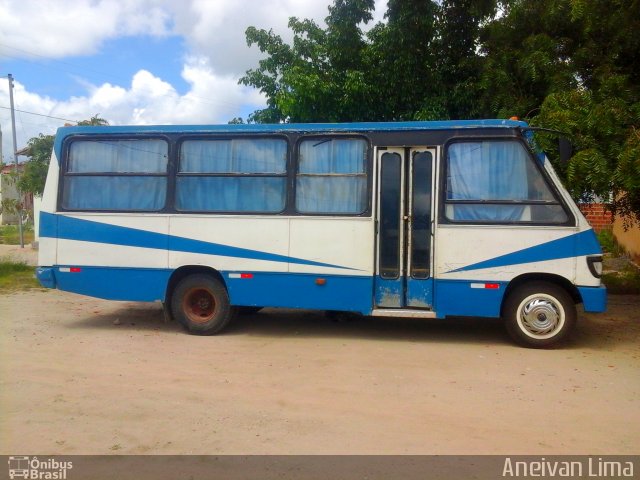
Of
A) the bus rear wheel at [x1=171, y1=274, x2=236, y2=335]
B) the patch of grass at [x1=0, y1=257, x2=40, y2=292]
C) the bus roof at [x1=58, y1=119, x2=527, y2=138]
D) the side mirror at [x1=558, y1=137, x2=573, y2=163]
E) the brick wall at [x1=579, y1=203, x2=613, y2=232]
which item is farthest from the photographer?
the brick wall at [x1=579, y1=203, x2=613, y2=232]

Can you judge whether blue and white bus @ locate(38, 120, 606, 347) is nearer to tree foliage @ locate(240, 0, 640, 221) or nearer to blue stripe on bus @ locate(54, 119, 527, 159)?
blue stripe on bus @ locate(54, 119, 527, 159)

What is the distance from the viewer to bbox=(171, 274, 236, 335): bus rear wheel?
26.1 feet

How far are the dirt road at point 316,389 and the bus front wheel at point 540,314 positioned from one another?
0.21 m

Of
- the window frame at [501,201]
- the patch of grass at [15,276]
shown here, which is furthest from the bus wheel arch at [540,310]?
the patch of grass at [15,276]

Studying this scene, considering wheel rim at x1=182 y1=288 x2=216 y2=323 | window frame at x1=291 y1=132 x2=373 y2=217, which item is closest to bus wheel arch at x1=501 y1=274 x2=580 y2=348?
window frame at x1=291 y1=132 x2=373 y2=217

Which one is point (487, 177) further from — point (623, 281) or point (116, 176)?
point (623, 281)

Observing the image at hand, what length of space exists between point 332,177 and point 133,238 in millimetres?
2804

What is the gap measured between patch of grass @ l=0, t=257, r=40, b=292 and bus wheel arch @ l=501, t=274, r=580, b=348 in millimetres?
9453

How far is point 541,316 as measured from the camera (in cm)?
715

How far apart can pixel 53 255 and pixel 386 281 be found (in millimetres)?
4554

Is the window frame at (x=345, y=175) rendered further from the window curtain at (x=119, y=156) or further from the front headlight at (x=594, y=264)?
the front headlight at (x=594, y=264)

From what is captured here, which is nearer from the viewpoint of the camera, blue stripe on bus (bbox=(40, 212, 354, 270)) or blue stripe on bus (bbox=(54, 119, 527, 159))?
blue stripe on bus (bbox=(54, 119, 527, 159))
